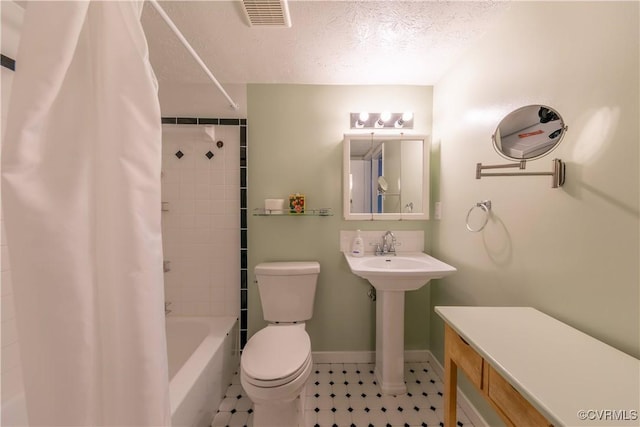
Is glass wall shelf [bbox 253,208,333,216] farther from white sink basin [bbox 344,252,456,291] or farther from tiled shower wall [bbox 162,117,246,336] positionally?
white sink basin [bbox 344,252,456,291]

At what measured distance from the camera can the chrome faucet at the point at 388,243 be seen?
1912 millimetres

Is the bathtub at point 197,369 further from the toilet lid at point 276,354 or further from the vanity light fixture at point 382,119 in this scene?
the vanity light fixture at point 382,119

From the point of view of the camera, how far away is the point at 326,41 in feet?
4.72

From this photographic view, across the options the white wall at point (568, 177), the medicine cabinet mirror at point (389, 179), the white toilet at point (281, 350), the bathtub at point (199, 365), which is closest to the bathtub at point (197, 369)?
the bathtub at point (199, 365)

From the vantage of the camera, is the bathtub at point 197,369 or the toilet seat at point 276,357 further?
the toilet seat at point 276,357

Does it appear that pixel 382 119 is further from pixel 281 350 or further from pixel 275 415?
pixel 275 415

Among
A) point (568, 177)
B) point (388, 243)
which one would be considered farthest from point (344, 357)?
point (568, 177)

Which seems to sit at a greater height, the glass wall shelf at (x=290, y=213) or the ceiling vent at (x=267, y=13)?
the ceiling vent at (x=267, y=13)

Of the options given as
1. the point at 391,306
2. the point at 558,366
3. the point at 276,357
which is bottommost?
the point at 276,357

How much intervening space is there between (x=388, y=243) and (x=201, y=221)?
1.42 m

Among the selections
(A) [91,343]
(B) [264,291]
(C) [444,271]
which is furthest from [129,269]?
(C) [444,271]

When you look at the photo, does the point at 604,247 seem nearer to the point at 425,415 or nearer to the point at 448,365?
the point at 448,365

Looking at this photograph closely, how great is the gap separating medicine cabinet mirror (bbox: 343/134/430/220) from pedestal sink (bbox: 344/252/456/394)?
356 millimetres

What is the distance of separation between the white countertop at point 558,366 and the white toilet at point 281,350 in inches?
30.3
